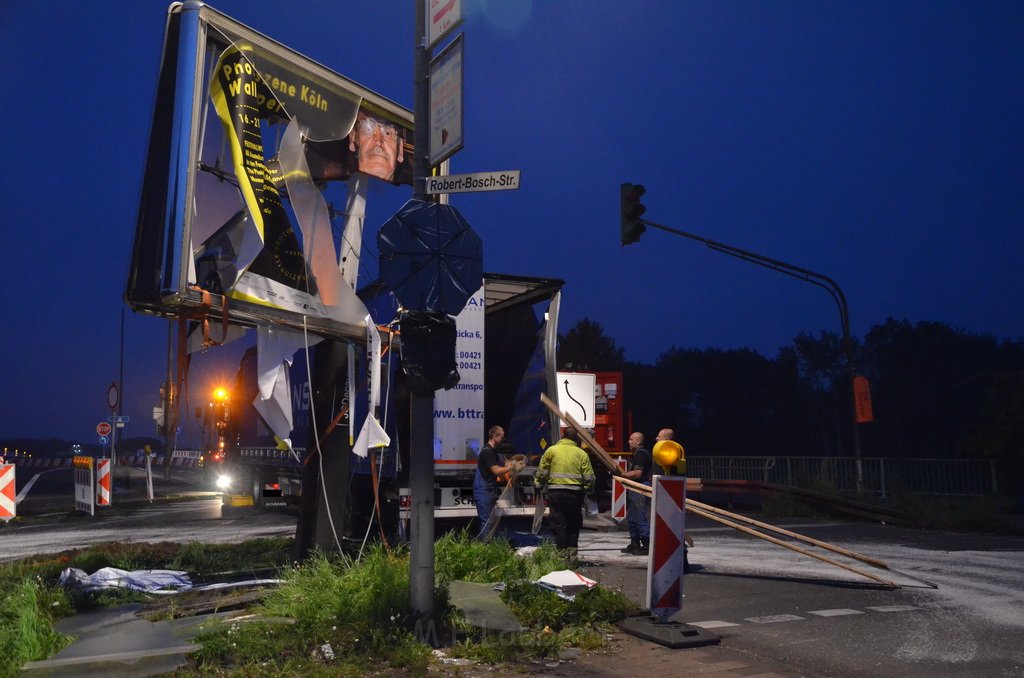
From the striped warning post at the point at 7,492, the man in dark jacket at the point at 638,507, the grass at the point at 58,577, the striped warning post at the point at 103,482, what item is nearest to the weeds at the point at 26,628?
the grass at the point at 58,577

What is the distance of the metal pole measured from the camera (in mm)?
6664

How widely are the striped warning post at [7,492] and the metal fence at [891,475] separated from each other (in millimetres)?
16781

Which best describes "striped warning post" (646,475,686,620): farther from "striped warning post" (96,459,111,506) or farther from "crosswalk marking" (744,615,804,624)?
"striped warning post" (96,459,111,506)

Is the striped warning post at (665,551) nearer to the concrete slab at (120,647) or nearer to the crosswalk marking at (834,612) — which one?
the crosswalk marking at (834,612)

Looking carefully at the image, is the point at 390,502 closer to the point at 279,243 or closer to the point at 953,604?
the point at 279,243

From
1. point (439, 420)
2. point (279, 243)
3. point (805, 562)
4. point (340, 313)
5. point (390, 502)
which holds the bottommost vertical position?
point (805, 562)

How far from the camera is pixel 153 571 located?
9.02m

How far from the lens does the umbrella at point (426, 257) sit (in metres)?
7.13

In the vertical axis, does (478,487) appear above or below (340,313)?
below

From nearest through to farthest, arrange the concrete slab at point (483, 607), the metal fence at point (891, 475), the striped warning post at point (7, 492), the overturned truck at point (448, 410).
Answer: the concrete slab at point (483, 607), the overturned truck at point (448, 410), the striped warning post at point (7, 492), the metal fence at point (891, 475)

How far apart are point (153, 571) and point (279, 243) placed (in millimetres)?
3636

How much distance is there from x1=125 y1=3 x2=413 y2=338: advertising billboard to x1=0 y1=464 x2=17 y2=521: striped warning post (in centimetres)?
781

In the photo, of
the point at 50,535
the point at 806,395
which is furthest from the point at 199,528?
the point at 806,395

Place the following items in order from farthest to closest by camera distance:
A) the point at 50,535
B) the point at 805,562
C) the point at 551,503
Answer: the point at 50,535, the point at 805,562, the point at 551,503
